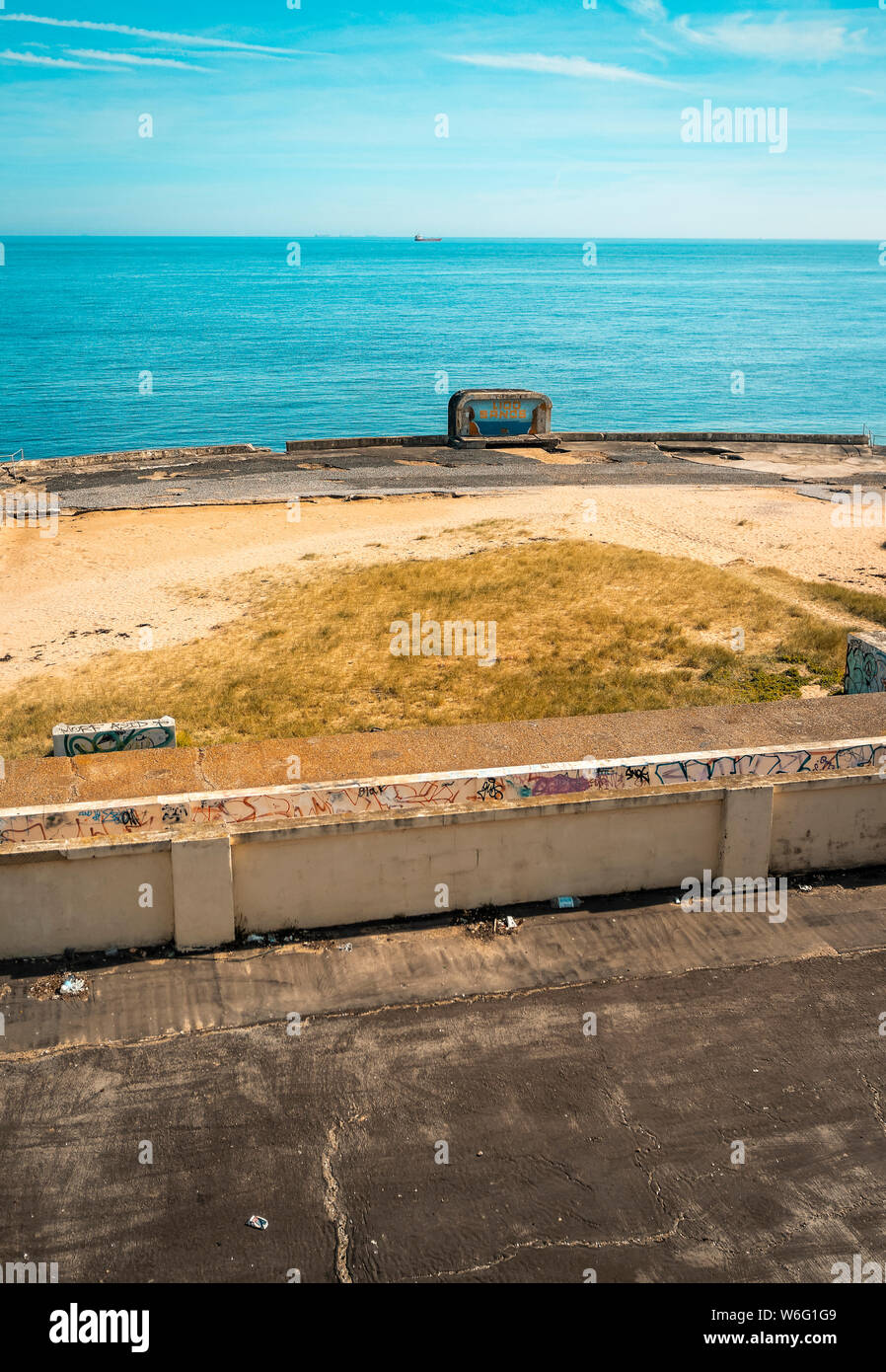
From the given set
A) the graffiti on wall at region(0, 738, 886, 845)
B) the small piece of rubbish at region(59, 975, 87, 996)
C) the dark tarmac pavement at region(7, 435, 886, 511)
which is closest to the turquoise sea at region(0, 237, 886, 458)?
the dark tarmac pavement at region(7, 435, 886, 511)

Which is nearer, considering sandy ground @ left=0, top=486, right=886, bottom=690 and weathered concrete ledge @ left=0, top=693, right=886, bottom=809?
weathered concrete ledge @ left=0, top=693, right=886, bottom=809

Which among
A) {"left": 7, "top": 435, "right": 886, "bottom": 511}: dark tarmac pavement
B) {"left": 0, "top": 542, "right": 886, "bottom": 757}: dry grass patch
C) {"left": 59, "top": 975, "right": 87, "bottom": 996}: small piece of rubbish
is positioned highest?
{"left": 7, "top": 435, "right": 886, "bottom": 511}: dark tarmac pavement

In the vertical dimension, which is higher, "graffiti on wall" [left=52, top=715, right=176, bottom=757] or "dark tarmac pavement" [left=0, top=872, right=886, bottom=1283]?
"graffiti on wall" [left=52, top=715, right=176, bottom=757]

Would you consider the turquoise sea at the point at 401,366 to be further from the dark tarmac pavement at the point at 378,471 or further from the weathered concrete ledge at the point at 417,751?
the weathered concrete ledge at the point at 417,751

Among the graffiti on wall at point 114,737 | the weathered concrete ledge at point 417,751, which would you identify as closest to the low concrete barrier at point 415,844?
the weathered concrete ledge at point 417,751

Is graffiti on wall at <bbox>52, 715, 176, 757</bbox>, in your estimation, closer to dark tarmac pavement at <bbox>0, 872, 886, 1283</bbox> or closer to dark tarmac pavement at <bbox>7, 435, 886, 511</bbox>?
dark tarmac pavement at <bbox>0, 872, 886, 1283</bbox>

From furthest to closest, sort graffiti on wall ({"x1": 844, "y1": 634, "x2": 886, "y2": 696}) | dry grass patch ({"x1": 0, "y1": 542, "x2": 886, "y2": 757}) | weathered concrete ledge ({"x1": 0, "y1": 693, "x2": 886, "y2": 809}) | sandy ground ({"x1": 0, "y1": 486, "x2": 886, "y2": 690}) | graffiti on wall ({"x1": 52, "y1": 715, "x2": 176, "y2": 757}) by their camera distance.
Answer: sandy ground ({"x1": 0, "y1": 486, "x2": 886, "y2": 690}) < dry grass patch ({"x1": 0, "y1": 542, "x2": 886, "y2": 757}) < graffiti on wall ({"x1": 844, "y1": 634, "x2": 886, "y2": 696}) < graffiti on wall ({"x1": 52, "y1": 715, "x2": 176, "y2": 757}) < weathered concrete ledge ({"x1": 0, "y1": 693, "x2": 886, "y2": 809})
